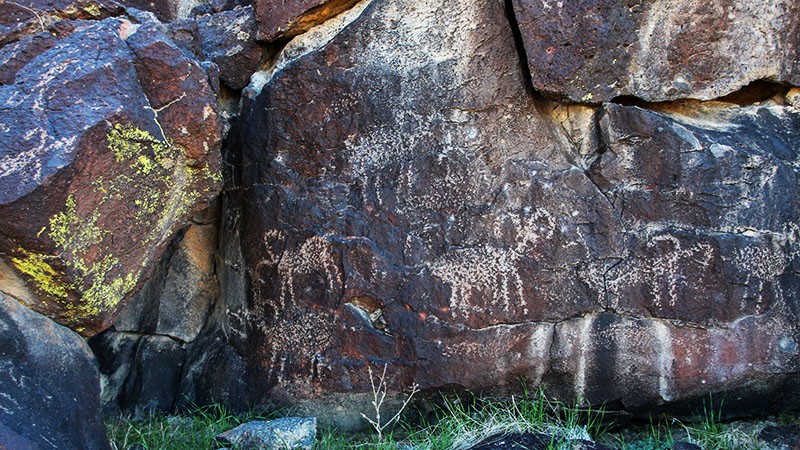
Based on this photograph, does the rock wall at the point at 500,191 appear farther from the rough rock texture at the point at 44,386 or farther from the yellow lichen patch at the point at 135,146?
the rough rock texture at the point at 44,386

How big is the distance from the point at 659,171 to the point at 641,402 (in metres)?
0.82

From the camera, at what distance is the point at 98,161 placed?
7.94 feet

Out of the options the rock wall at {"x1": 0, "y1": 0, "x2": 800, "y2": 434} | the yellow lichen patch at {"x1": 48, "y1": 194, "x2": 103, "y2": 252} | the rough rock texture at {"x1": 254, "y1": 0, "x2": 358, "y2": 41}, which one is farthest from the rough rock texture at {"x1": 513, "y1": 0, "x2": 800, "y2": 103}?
the yellow lichen patch at {"x1": 48, "y1": 194, "x2": 103, "y2": 252}

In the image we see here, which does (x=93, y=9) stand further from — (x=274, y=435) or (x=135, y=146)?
(x=274, y=435)

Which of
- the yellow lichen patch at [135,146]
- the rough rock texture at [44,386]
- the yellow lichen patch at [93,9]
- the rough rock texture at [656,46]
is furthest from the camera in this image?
the yellow lichen patch at [93,9]

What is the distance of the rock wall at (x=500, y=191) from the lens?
280cm

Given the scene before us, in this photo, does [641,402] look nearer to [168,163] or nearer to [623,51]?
[623,51]

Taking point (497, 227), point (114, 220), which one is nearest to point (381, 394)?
point (497, 227)

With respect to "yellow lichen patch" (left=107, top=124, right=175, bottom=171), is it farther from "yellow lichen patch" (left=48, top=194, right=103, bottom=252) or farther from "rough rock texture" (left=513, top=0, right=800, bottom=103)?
"rough rock texture" (left=513, top=0, right=800, bottom=103)

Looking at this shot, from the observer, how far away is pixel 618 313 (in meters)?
2.86

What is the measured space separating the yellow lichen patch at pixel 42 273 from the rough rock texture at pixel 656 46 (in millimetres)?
1695

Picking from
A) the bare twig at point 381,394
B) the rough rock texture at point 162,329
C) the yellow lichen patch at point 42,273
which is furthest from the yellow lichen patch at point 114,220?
the bare twig at point 381,394

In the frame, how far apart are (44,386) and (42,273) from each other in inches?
12.9

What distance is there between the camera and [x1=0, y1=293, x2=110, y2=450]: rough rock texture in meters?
2.19
